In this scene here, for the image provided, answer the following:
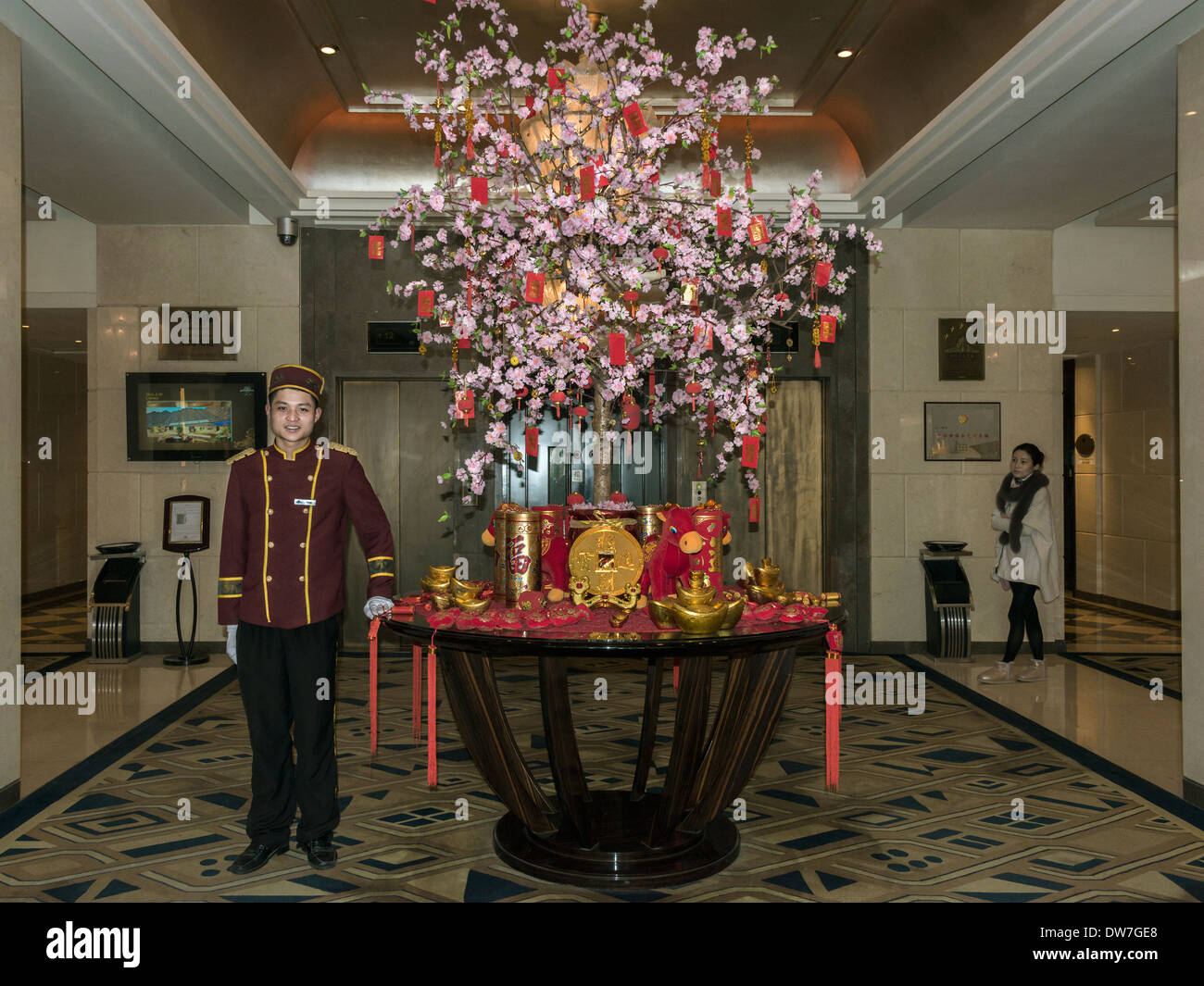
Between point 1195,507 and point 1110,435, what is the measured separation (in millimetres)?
7284

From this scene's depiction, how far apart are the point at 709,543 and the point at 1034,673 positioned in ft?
13.8

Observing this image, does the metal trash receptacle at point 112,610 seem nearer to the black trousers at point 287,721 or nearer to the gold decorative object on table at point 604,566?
the black trousers at point 287,721

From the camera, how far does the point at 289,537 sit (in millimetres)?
3238

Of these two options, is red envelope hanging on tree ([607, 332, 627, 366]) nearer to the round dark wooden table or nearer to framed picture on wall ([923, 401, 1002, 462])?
the round dark wooden table

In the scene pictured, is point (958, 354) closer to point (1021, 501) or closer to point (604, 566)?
point (1021, 501)

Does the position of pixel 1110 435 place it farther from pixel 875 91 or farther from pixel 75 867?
pixel 75 867

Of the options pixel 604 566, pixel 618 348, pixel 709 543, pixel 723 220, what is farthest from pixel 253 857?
pixel 723 220

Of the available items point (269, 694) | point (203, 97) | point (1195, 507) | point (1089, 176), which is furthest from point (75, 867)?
point (1089, 176)

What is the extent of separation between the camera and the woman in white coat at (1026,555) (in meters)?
6.18

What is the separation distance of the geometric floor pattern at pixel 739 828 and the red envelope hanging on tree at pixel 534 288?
1.95 meters

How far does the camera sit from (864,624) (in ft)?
24.8

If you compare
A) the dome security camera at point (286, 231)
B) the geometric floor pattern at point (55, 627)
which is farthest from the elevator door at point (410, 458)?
the geometric floor pattern at point (55, 627)

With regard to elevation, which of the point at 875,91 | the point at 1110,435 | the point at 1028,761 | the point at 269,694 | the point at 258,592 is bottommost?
the point at 1028,761

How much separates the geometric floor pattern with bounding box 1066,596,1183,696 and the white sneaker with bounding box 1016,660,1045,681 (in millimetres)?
621
